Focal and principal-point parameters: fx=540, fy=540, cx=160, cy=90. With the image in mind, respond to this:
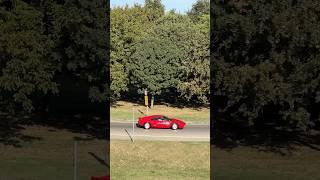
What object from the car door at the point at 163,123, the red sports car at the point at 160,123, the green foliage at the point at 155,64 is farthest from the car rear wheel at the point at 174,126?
the green foliage at the point at 155,64

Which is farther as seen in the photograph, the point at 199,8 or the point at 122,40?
the point at 199,8

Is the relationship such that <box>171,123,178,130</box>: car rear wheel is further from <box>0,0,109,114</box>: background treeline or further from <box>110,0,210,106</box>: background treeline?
<box>110,0,210,106</box>: background treeline

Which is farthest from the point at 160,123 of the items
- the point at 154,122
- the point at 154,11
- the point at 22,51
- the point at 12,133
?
the point at 154,11

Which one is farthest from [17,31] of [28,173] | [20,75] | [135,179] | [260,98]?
[260,98]

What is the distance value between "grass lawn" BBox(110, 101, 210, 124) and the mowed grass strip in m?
9.23

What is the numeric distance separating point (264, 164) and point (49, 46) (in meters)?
9.19

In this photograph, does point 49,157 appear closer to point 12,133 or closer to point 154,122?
point 12,133

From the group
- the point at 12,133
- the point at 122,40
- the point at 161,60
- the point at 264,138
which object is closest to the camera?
the point at 264,138

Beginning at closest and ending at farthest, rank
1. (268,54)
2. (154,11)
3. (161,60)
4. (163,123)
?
(268,54) < (163,123) < (161,60) < (154,11)

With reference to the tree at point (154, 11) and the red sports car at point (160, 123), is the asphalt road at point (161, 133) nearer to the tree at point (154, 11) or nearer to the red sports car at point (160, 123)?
the red sports car at point (160, 123)

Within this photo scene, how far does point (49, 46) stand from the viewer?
20.2m

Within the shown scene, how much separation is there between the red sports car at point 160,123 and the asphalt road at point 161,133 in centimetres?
35

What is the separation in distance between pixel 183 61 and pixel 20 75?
1995 centimetres

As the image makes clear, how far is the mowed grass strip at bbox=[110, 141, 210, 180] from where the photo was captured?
1582 centimetres
